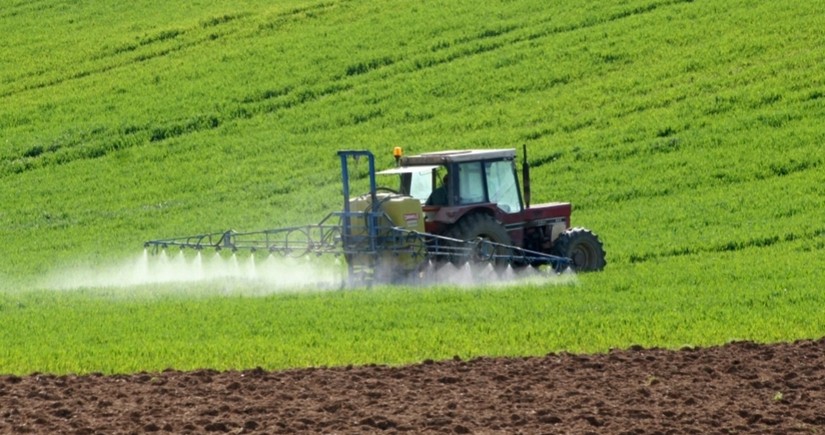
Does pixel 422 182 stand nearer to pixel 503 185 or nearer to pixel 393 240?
pixel 503 185

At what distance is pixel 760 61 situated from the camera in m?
37.8

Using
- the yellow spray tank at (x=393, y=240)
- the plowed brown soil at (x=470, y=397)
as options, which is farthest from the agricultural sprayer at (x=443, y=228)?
the plowed brown soil at (x=470, y=397)

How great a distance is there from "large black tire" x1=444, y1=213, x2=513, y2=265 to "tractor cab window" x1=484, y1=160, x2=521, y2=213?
67cm

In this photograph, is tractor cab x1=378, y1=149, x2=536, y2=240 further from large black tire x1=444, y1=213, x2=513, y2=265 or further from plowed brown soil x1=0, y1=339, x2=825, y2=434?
plowed brown soil x1=0, y1=339, x2=825, y2=434

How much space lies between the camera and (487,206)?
22.6 m

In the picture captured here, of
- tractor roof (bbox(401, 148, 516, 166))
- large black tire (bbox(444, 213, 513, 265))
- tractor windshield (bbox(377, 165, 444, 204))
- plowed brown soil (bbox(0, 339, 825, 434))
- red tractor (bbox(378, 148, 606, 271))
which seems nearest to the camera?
plowed brown soil (bbox(0, 339, 825, 434))

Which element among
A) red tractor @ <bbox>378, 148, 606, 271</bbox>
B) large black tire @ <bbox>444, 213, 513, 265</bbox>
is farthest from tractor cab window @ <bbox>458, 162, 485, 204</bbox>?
large black tire @ <bbox>444, 213, 513, 265</bbox>

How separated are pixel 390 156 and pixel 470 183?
38.2 feet

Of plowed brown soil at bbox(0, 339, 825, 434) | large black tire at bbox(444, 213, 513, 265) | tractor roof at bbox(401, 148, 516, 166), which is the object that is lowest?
plowed brown soil at bbox(0, 339, 825, 434)

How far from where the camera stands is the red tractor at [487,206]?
2230cm

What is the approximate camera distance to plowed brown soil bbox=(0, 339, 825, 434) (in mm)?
11898

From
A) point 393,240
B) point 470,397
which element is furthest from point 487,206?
point 470,397

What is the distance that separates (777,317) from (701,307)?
119 centimetres

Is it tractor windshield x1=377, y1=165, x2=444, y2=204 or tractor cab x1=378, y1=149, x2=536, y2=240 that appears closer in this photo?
tractor cab x1=378, y1=149, x2=536, y2=240
